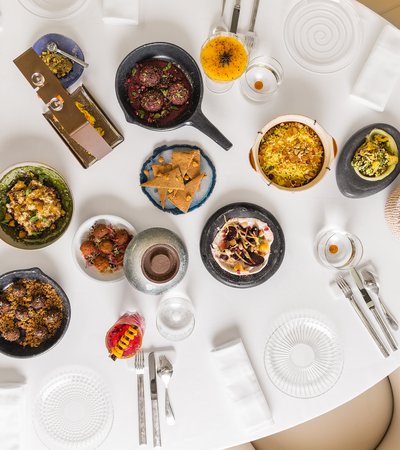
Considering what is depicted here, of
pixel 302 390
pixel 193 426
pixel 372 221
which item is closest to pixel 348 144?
pixel 372 221

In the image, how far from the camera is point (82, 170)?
6.31ft

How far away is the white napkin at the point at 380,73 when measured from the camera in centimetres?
185

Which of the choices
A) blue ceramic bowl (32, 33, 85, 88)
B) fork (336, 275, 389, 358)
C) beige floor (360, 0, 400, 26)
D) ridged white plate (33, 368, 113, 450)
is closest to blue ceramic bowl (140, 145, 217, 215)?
blue ceramic bowl (32, 33, 85, 88)

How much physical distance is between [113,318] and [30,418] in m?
0.54

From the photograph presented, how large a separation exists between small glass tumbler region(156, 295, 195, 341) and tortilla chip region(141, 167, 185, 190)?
458 mm

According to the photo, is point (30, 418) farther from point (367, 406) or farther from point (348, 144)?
point (348, 144)

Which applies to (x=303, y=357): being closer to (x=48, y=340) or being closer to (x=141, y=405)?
(x=141, y=405)

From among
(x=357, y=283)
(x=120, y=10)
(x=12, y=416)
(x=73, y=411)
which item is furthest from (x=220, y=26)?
(x=12, y=416)

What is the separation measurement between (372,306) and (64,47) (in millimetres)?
1634

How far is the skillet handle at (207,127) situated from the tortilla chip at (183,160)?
10cm

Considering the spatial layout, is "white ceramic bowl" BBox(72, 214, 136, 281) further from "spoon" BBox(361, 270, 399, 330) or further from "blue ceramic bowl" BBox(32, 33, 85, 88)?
"spoon" BBox(361, 270, 399, 330)

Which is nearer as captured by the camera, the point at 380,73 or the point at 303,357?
the point at 380,73

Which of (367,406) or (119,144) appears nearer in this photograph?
(119,144)

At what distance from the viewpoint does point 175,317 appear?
1942 millimetres
